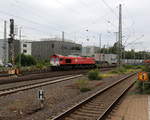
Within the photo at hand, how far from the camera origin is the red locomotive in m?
37.4

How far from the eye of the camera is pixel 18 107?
9.14 m

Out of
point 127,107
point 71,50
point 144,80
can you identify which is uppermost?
point 71,50

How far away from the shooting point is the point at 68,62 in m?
39.3

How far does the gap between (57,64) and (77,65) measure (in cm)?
619

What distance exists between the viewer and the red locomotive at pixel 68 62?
37.4 m

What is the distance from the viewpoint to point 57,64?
122 feet

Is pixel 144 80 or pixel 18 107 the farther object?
pixel 144 80

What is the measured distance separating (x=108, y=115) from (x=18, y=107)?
4233mm

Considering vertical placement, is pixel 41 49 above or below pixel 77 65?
above

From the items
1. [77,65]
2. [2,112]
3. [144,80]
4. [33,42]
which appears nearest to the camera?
[2,112]

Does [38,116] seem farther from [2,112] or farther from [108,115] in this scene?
[108,115]

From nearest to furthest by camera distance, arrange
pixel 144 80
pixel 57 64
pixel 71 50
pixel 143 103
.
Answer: pixel 143 103 → pixel 144 80 → pixel 57 64 → pixel 71 50

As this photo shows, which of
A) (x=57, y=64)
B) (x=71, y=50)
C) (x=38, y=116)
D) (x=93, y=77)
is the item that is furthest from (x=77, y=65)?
(x=71, y=50)

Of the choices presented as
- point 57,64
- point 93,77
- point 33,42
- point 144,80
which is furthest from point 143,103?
point 33,42
